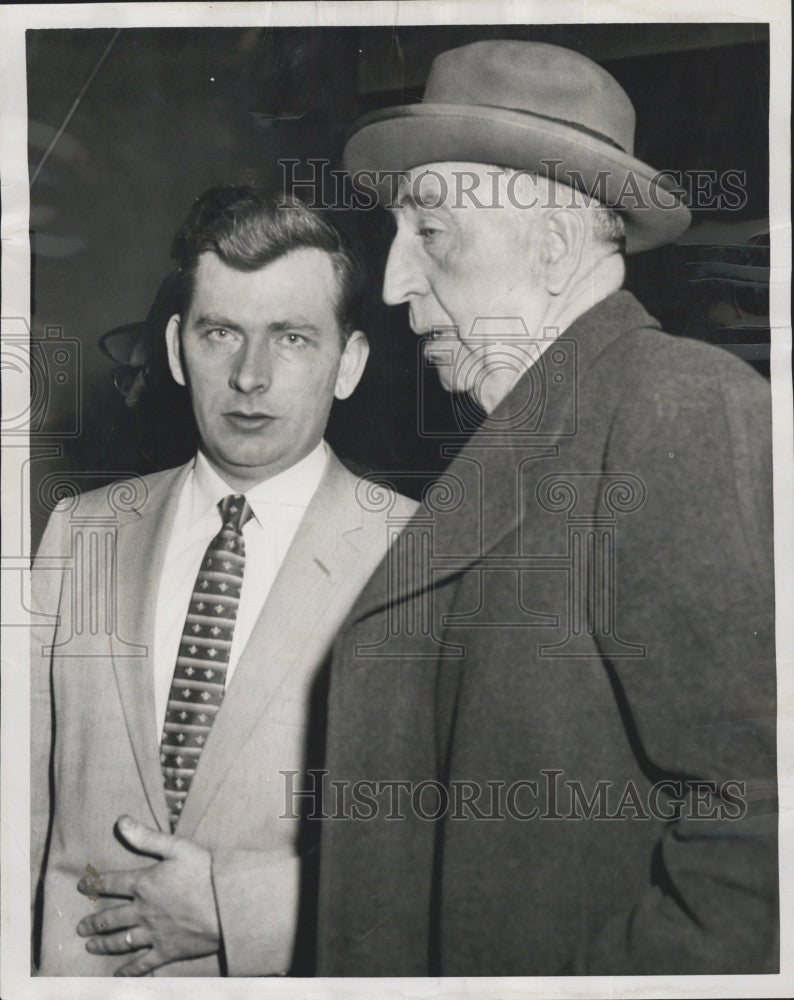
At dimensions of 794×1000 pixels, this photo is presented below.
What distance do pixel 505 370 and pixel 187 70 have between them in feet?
2.74

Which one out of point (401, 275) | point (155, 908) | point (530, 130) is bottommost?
point (155, 908)

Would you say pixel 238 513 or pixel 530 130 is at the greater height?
pixel 530 130

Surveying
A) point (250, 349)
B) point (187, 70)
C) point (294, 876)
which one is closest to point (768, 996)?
point (294, 876)

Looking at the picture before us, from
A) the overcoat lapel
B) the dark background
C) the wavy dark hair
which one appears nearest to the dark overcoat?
the overcoat lapel

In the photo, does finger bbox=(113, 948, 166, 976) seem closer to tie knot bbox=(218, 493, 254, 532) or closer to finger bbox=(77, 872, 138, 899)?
finger bbox=(77, 872, 138, 899)

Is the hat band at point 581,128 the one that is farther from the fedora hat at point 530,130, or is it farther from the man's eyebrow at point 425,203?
the man's eyebrow at point 425,203

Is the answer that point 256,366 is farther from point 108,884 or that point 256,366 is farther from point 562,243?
point 108,884

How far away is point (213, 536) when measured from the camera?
1796 millimetres

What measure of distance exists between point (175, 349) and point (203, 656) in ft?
1.88

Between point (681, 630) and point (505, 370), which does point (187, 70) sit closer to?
point (505, 370)

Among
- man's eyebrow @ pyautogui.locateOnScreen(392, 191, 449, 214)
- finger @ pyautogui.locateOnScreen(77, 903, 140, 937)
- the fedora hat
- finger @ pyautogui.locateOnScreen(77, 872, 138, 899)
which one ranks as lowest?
finger @ pyautogui.locateOnScreen(77, 903, 140, 937)

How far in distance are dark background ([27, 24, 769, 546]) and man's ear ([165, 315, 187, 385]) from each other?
2.6 inches

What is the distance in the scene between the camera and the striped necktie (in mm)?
1752

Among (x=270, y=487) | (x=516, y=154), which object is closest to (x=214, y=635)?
(x=270, y=487)
